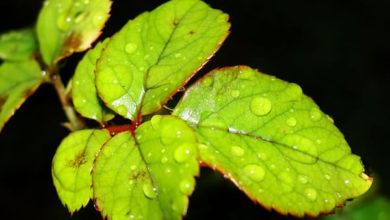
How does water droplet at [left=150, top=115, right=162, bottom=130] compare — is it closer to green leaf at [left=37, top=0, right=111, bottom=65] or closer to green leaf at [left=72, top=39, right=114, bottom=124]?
green leaf at [left=72, top=39, right=114, bottom=124]

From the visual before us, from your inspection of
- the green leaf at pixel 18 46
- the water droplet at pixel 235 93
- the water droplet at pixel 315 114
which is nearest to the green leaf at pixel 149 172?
the water droplet at pixel 235 93

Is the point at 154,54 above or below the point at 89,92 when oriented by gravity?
above

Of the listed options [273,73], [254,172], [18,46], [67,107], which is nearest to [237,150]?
[254,172]

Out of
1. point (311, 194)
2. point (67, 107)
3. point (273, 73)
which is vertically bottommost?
point (273, 73)

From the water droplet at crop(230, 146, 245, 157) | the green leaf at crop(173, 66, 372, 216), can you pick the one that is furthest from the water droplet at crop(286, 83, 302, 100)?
the water droplet at crop(230, 146, 245, 157)

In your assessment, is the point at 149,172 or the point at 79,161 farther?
the point at 79,161

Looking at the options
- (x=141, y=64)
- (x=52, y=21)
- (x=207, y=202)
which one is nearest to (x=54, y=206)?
(x=207, y=202)

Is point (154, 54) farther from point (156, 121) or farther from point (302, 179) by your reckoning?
point (302, 179)

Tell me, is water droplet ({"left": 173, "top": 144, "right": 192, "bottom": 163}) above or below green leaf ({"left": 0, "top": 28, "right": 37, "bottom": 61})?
above

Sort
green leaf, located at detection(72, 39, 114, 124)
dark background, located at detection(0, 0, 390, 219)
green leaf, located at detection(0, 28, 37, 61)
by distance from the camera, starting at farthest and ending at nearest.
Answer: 1. dark background, located at detection(0, 0, 390, 219)
2. green leaf, located at detection(0, 28, 37, 61)
3. green leaf, located at detection(72, 39, 114, 124)
